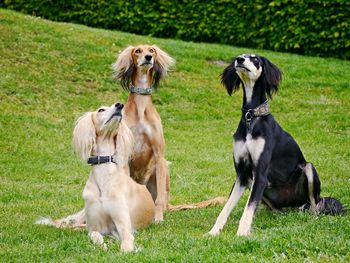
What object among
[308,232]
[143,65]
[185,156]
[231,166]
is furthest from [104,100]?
[308,232]

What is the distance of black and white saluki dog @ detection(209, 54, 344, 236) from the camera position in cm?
705

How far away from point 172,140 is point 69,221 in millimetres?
5606

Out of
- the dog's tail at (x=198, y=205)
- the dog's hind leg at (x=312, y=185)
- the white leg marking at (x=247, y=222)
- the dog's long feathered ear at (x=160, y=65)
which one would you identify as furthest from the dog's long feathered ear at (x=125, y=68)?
the white leg marking at (x=247, y=222)

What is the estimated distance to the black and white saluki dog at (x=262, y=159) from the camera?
23.1ft

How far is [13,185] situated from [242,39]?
11424 mm

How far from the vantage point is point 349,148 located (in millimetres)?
12203

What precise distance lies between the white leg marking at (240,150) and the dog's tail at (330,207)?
105 centimetres

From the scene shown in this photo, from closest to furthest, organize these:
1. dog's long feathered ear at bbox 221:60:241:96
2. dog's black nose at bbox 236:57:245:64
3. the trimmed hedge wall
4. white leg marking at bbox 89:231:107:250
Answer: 1. white leg marking at bbox 89:231:107:250
2. dog's black nose at bbox 236:57:245:64
3. dog's long feathered ear at bbox 221:60:241:96
4. the trimmed hedge wall

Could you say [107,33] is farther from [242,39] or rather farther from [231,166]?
[231,166]

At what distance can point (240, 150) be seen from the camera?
280 inches

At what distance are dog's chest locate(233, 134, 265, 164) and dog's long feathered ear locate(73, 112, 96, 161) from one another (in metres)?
1.41

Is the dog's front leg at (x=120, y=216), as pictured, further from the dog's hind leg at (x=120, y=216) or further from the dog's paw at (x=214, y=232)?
the dog's paw at (x=214, y=232)

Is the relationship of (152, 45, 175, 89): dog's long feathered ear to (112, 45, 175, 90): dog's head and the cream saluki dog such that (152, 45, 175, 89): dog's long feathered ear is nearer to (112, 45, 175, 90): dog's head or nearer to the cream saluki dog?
(112, 45, 175, 90): dog's head

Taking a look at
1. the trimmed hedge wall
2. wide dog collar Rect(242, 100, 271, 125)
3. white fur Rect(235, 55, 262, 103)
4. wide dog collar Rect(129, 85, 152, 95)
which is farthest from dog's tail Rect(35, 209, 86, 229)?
the trimmed hedge wall
